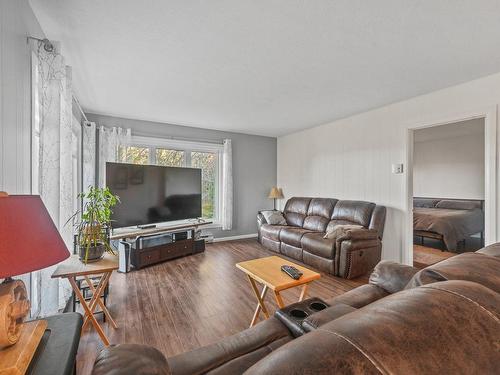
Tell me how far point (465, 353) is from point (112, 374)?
→ 789 millimetres

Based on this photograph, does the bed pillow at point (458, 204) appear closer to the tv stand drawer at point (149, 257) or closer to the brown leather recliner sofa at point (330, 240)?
the brown leather recliner sofa at point (330, 240)

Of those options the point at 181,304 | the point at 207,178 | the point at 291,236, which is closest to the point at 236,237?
the point at 207,178

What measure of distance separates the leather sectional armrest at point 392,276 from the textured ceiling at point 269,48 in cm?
178

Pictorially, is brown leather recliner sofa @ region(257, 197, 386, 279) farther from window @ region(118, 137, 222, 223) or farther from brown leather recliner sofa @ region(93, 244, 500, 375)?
brown leather recliner sofa @ region(93, 244, 500, 375)

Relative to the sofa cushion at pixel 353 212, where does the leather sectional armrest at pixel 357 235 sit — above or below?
below

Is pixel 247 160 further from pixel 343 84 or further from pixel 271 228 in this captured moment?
pixel 343 84

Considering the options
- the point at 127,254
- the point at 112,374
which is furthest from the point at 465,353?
the point at 127,254

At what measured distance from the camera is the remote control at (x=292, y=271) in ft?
6.30

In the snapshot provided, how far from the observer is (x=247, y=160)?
5578 mm

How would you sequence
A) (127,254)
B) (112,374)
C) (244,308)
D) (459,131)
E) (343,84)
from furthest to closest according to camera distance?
(459,131) → (127,254) → (343,84) → (244,308) → (112,374)

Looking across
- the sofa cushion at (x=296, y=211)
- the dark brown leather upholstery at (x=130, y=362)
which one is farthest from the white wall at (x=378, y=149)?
the dark brown leather upholstery at (x=130, y=362)

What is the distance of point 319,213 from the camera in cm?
446

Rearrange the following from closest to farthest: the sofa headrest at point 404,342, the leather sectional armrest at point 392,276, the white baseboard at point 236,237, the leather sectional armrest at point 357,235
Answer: the sofa headrest at point 404,342
the leather sectional armrest at point 392,276
the leather sectional armrest at point 357,235
the white baseboard at point 236,237

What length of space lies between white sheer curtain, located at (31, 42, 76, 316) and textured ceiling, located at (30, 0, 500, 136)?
0.35m
